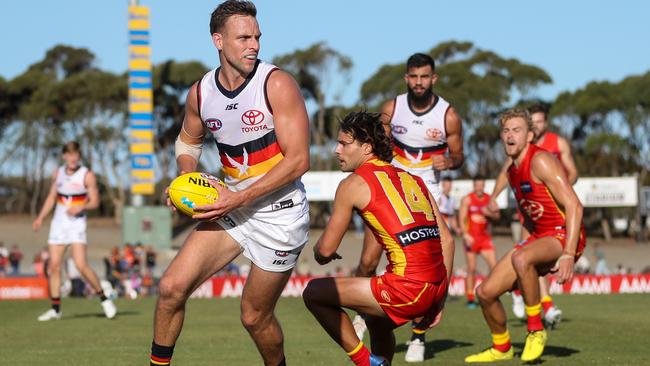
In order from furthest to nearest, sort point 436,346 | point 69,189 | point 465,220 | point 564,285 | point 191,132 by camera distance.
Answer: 1. point 564,285
2. point 465,220
3. point 69,189
4. point 436,346
5. point 191,132

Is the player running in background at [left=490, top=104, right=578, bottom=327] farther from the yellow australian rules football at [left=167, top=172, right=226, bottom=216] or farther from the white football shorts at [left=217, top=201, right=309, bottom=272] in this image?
the yellow australian rules football at [left=167, top=172, right=226, bottom=216]

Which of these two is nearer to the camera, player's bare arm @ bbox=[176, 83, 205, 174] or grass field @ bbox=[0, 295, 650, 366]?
player's bare arm @ bbox=[176, 83, 205, 174]

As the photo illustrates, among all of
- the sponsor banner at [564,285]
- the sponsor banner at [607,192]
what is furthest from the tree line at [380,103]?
the sponsor banner at [564,285]

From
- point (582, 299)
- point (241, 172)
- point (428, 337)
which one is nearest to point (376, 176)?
point (241, 172)

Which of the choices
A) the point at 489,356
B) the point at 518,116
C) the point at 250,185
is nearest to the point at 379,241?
the point at 250,185

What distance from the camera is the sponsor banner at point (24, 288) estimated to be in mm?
25375

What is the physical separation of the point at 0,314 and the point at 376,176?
11645 mm

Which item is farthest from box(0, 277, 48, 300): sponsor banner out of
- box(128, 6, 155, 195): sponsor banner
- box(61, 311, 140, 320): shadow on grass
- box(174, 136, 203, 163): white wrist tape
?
box(174, 136, 203, 163): white wrist tape

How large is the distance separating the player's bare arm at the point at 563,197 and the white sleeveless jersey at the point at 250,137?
9.24ft

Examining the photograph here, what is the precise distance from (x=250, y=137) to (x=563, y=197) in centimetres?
353

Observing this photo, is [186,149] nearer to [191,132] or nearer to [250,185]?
[191,132]

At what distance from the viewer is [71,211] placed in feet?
47.0

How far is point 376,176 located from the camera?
6.68 metres

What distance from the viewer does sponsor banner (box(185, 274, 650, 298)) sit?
2614 cm
